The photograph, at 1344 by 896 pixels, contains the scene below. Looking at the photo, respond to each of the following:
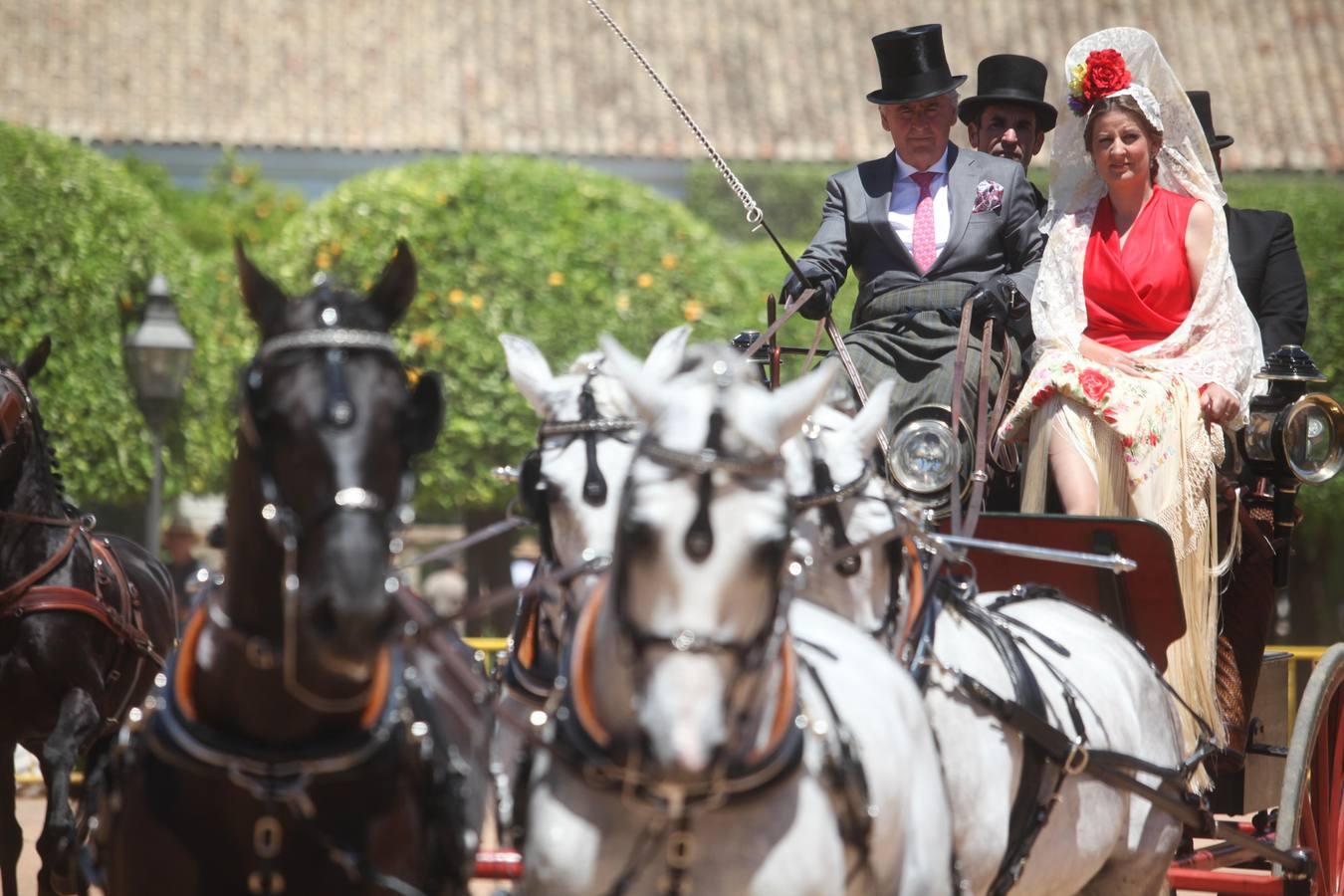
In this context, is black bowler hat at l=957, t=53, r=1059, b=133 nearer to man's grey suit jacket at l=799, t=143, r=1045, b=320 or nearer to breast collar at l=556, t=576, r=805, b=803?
man's grey suit jacket at l=799, t=143, r=1045, b=320

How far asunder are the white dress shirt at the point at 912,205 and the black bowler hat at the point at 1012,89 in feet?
5.56

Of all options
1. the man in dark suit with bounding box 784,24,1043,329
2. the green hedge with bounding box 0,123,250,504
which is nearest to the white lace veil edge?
the man in dark suit with bounding box 784,24,1043,329

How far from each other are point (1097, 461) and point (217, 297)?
13580 millimetres

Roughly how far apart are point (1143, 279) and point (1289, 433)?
28.9 inches

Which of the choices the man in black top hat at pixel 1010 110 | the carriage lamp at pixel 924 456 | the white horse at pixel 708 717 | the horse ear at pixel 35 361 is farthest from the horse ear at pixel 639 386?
the man in black top hat at pixel 1010 110

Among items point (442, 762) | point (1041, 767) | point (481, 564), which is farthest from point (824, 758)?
point (481, 564)

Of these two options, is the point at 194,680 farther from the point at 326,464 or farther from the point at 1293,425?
the point at 1293,425

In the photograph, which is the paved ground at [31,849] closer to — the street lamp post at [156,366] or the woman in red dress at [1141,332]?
the street lamp post at [156,366]

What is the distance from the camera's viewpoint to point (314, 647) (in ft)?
10.4

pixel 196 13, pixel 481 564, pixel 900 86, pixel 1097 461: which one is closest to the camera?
pixel 1097 461

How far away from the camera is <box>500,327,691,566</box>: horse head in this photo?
4.13 meters

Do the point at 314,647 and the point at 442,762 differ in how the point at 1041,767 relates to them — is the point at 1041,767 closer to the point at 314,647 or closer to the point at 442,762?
the point at 442,762

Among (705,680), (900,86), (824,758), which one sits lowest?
(824,758)

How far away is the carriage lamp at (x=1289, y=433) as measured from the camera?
594 cm
